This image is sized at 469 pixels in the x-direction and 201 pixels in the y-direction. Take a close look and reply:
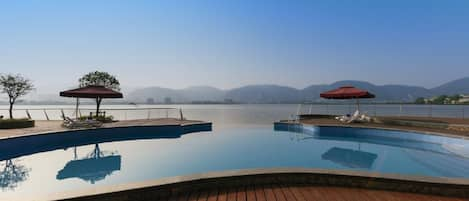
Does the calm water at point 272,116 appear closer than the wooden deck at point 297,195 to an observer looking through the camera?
No

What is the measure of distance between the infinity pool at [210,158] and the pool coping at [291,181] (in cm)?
213

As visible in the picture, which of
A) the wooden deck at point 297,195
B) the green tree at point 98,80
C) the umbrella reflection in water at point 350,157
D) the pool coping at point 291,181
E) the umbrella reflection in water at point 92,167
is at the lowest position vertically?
the umbrella reflection in water at point 92,167

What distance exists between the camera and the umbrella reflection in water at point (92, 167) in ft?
16.8

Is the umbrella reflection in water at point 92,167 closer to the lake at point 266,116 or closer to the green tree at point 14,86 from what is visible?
the lake at point 266,116

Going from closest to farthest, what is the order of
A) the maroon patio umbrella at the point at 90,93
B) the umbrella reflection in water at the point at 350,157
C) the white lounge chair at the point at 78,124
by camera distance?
the umbrella reflection in water at the point at 350,157
the white lounge chair at the point at 78,124
the maroon patio umbrella at the point at 90,93

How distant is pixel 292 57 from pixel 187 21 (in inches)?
429

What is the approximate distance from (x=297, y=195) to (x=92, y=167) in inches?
199

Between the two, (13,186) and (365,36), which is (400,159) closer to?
(13,186)

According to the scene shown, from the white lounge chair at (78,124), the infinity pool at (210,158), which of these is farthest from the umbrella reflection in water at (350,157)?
the white lounge chair at (78,124)

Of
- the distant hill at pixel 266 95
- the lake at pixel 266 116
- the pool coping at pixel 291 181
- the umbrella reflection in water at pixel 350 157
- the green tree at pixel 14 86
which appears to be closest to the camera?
the pool coping at pixel 291 181

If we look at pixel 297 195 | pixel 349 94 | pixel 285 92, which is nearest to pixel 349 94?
pixel 349 94

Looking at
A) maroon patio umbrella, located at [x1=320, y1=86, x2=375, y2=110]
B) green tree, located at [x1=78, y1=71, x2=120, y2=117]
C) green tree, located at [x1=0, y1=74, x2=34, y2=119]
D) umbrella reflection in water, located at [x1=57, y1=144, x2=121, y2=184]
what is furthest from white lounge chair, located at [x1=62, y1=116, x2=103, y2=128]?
maroon patio umbrella, located at [x1=320, y1=86, x2=375, y2=110]

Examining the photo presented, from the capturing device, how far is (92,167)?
584 centimetres

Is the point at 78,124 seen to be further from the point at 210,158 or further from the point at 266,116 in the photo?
the point at 266,116
